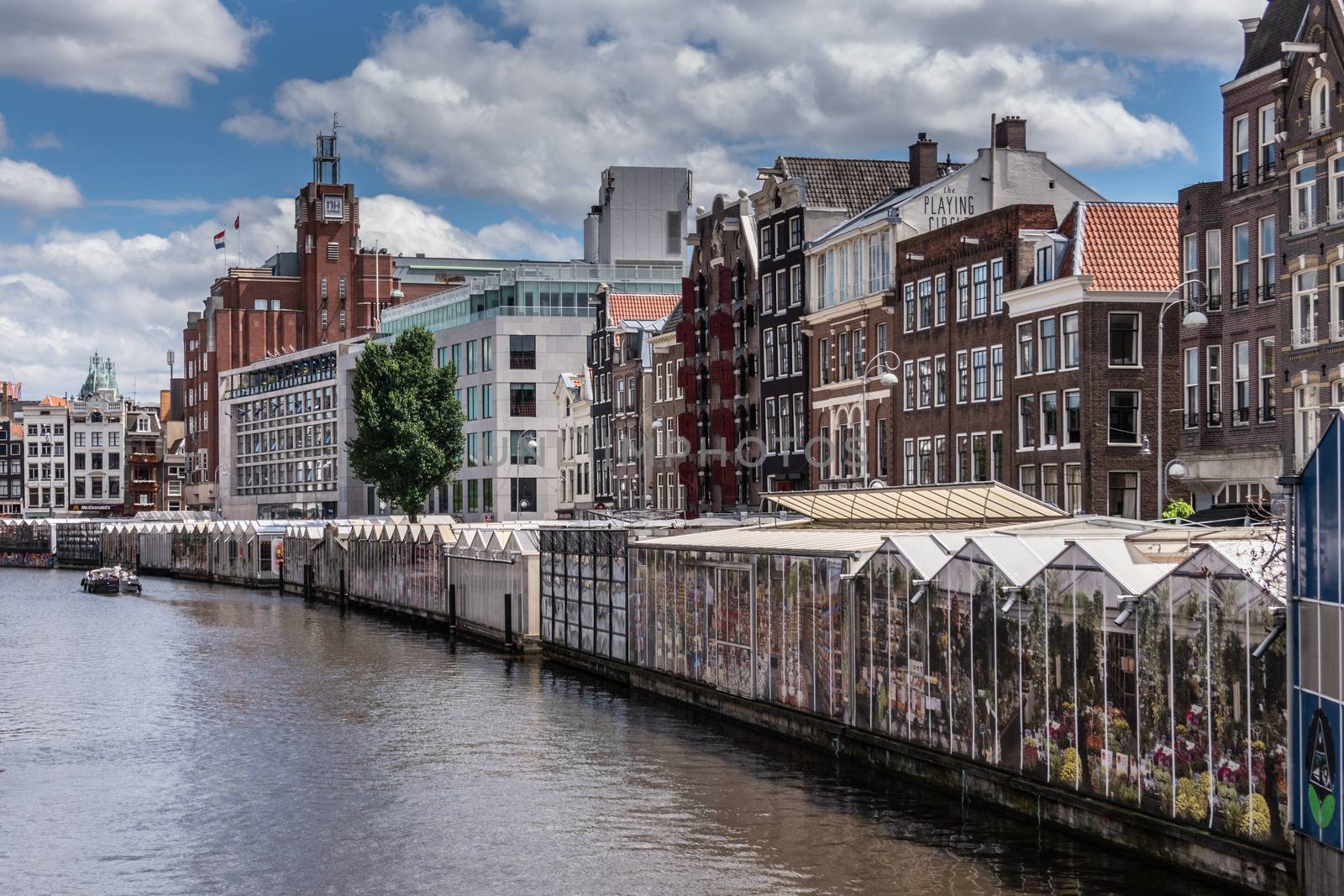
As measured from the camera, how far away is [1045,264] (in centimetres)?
6912

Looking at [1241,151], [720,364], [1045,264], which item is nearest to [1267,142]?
[1241,151]

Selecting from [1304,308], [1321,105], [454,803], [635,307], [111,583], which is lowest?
[454,803]

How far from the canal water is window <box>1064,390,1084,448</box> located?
883 inches

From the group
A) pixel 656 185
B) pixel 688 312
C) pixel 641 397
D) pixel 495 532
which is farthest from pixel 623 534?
pixel 656 185

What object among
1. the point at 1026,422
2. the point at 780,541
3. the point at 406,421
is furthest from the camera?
the point at 406,421

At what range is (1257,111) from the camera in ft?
194

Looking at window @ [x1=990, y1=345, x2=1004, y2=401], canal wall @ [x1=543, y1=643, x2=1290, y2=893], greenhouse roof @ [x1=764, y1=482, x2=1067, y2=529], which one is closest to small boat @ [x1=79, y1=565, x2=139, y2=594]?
window @ [x1=990, y1=345, x2=1004, y2=401]

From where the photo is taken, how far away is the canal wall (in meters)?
23.8

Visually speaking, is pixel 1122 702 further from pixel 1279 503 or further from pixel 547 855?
pixel 547 855

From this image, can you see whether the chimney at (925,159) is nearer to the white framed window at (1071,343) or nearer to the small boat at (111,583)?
the white framed window at (1071,343)

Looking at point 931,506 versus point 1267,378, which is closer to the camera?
point 931,506

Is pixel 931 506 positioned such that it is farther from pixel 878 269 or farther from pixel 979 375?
pixel 878 269

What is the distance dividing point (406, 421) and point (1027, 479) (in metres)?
74.6

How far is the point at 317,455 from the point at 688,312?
96.5m
